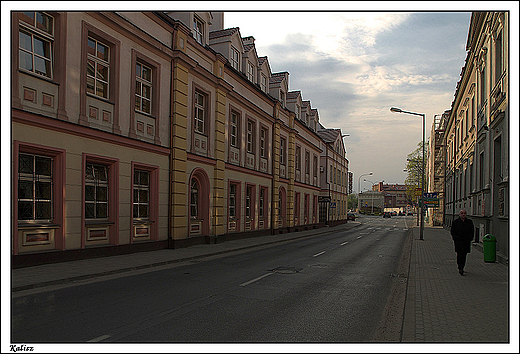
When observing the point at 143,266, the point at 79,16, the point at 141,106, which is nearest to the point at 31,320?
the point at 143,266

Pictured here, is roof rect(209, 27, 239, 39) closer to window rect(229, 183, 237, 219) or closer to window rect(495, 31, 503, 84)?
window rect(229, 183, 237, 219)

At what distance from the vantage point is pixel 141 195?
15.8 m

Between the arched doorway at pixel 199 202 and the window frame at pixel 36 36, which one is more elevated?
the window frame at pixel 36 36

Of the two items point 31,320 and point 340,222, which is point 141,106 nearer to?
point 31,320

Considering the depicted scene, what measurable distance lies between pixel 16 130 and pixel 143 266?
5157 mm

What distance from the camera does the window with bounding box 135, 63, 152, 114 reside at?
15.6 m

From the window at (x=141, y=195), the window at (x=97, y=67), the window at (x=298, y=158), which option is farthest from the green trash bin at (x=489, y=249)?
the window at (x=298, y=158)

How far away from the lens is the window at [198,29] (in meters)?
20.0

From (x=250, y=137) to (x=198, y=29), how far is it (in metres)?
8.32

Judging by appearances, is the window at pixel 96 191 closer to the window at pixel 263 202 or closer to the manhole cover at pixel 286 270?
the manhole cover at pixel 286 270

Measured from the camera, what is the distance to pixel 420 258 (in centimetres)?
1571

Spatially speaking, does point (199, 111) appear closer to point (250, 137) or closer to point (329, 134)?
point (250, 137)

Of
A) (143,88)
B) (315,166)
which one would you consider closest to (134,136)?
(143,88)

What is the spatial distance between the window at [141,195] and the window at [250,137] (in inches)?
428
